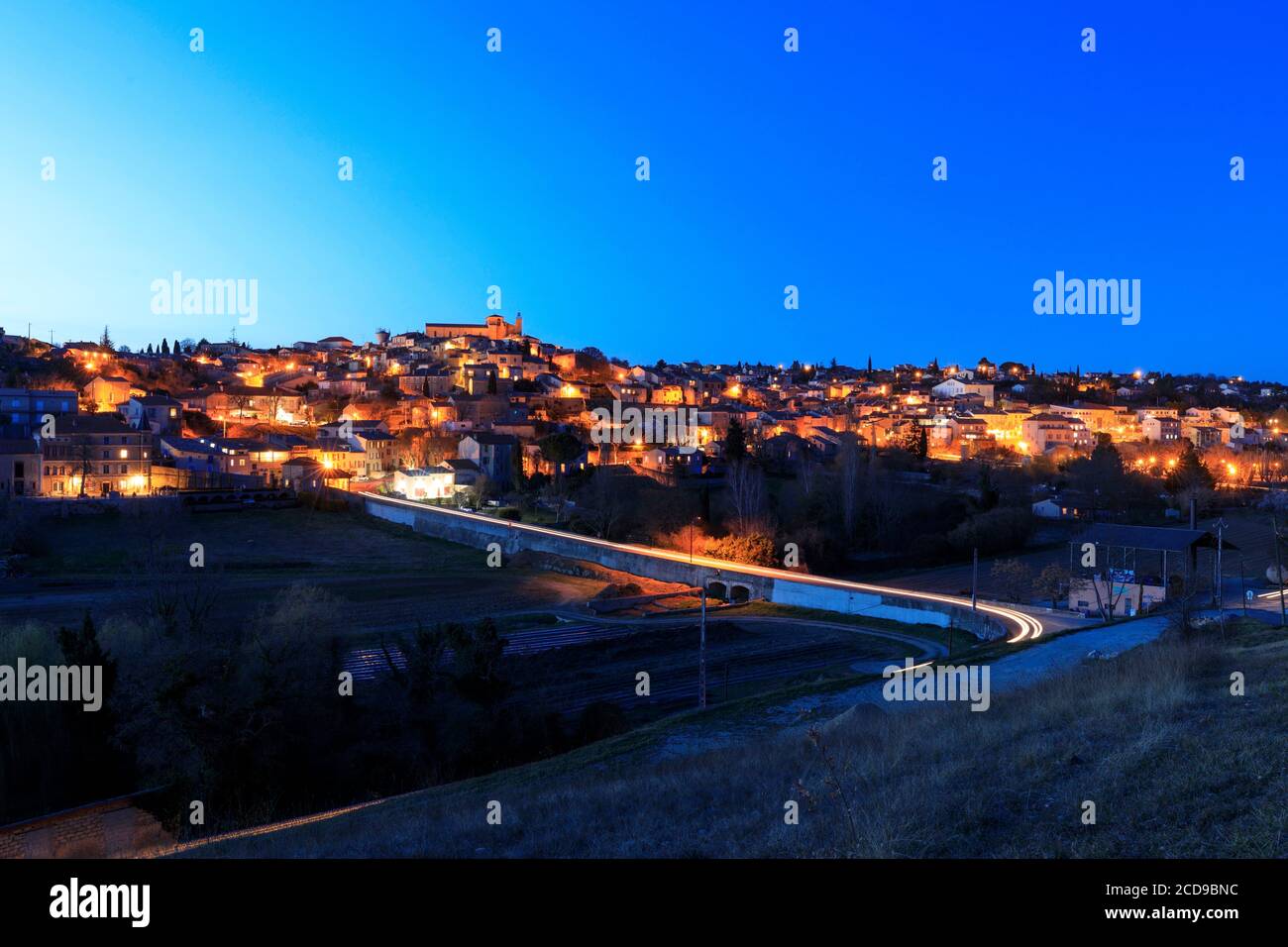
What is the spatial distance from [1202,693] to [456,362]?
294 ft

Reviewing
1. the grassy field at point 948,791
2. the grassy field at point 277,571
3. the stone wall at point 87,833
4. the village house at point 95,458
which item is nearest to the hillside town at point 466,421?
the village house at point 95,458

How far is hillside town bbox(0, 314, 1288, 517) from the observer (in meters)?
52.2

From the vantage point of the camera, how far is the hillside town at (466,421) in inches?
2056

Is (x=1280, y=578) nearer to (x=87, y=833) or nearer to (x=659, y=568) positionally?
(x=659, y=568)

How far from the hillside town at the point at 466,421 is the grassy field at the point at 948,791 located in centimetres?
4307

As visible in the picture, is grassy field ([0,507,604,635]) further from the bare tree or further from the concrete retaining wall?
the bare tree

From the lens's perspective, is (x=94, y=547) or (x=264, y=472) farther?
(x=264, y=472)

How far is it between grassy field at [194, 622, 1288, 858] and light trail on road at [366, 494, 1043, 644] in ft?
36.0

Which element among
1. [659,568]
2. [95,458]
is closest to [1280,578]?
[659,568]

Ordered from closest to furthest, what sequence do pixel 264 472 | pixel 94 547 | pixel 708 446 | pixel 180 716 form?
pixel 180 716 < pixel 94 547 < pixel 264 472 < pixel 708 446

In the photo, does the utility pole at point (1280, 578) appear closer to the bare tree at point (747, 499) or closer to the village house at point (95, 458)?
the bare tree at point (747, 499)
